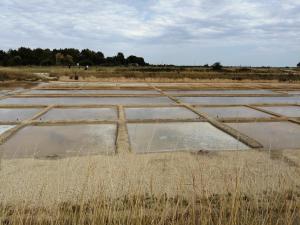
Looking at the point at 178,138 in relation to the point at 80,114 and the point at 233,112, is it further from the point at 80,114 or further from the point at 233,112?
the point at 233,112

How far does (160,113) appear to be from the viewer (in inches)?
368

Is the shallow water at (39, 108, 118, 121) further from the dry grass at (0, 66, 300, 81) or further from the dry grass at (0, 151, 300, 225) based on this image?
the dry grass at (0, 66, 300, 81)

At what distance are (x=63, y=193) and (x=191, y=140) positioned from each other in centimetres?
320

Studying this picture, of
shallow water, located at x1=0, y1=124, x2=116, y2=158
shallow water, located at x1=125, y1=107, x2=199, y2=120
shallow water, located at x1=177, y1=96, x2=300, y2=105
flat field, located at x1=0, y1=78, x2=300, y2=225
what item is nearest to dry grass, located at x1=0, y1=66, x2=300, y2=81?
shallow water, located at x1=177, y1=96, x2=300, y2=105

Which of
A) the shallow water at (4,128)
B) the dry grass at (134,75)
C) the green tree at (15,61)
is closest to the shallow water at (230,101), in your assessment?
the shallow water at (4,128)

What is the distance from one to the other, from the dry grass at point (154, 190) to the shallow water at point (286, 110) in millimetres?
4432

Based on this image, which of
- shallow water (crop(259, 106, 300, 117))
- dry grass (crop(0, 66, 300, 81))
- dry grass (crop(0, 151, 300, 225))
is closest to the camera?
dry grass (crop(0, 151, 300, 225))

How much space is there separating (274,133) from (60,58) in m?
45.8

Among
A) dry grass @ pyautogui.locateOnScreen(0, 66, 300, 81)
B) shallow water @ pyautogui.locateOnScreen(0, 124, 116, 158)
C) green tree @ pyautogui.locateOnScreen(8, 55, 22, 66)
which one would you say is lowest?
shallow water @ pyautogui.locateOnScreen(0, 124, 116, 158)

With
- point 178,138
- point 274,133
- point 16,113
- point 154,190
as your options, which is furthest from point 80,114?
point 154,190

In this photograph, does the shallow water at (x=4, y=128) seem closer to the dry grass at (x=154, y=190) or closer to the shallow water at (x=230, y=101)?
the dry grass at (x=154, y=190)

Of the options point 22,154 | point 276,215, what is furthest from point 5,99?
point 276,215

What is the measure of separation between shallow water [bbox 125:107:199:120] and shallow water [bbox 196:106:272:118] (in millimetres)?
620

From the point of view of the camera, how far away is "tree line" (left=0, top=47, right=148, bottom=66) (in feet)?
160
